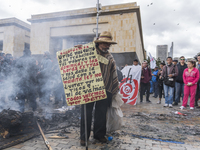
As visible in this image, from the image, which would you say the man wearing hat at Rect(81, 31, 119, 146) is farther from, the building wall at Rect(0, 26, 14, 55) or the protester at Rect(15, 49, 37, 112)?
the building wall at Rect(0, 26, 14, 55)

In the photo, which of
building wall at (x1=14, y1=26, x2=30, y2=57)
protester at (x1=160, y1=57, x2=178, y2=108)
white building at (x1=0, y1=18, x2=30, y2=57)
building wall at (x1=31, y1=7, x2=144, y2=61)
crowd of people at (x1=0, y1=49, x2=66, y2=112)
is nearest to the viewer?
crowd of people at (x1=0, y1=49, x2=66, y2=112)

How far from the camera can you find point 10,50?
57.4 ft

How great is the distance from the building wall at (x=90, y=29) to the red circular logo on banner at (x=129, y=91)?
347 inches

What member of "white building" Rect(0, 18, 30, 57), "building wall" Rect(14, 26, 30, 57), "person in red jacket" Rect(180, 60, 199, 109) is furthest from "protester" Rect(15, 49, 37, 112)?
"building wall" Rect(14, 26, 30, 57)

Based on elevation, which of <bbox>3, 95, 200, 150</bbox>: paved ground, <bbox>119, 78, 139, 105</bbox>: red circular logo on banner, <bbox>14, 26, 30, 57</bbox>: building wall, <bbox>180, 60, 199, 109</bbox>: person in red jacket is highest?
<bbox>14, 26, 30, 57</bbox>: building wall

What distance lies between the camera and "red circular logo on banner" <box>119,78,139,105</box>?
6551mm

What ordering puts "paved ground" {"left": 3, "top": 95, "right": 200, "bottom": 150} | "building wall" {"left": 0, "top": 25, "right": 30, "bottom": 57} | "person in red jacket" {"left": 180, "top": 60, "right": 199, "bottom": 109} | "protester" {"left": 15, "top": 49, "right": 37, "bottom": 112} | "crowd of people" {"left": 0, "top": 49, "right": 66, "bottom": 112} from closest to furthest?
"paved ground" {"left": 3, "top": 95, "right": 200, "bottom": 150} → "crowd of people" {"left": 0, "top": 49, "right": 66, "bottom": 112} → "protester" {"left": 15, "top": 49, "right": 37, "bottom": 112} → "person in red jacket" {"left": 180, "top": 60, "right": 199, "bottom": 109} → "building wall" {"left": 0, "top": 25, "right": 30, "bottom": 57}

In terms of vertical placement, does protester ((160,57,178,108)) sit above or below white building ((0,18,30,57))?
below

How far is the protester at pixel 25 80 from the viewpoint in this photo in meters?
4.92

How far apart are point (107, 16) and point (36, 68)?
1194 centimetres

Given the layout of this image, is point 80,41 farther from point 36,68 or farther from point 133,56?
point 36,68

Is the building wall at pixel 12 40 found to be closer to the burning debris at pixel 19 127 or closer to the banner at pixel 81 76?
the burning debris at pixel 19 127

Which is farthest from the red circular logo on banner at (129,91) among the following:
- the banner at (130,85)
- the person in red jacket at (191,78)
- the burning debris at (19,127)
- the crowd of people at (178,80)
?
the burning debris at (19,127)

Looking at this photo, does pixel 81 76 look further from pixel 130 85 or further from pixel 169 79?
pixel 169 79
